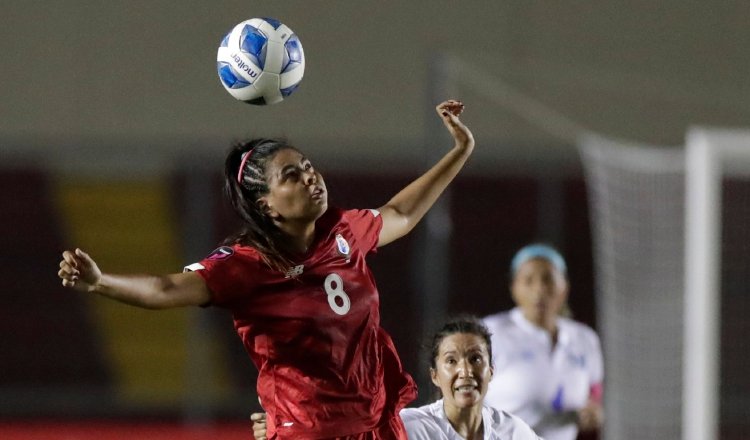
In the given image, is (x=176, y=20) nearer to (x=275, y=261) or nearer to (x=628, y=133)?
(x=628, y=133)

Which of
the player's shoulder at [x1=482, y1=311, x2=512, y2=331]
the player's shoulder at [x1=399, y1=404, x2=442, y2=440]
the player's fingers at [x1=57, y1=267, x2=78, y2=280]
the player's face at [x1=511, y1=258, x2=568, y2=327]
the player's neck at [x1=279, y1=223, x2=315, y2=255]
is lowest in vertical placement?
the player's shoulder at [x1=399, y1=404, x2=442, y2=440]

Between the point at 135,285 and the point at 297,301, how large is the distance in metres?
0.45

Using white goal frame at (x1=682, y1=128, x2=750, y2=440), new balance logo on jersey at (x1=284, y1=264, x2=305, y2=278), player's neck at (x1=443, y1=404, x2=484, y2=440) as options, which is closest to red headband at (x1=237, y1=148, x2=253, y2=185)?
new balance logo on jersey at (x1=284, y1=264, x2=305, y2=278)

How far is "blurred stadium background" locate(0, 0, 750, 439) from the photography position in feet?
35.7

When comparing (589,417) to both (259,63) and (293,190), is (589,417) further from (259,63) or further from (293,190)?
(293,190)

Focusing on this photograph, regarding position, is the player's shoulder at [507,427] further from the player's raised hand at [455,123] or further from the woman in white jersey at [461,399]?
the player's raised hand at [455,123]

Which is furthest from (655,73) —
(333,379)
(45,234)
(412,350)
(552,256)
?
(333,379)

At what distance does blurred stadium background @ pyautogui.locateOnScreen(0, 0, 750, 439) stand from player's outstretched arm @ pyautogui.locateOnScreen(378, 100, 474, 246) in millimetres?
6991

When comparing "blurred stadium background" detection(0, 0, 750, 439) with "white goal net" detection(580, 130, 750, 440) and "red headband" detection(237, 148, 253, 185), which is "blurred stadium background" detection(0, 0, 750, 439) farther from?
"red headband" detection(237, 148, 253, 185)

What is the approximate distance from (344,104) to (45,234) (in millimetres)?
2849

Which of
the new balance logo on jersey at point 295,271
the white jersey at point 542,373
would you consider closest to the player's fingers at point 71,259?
the new balance logo on jersey at point 295,271

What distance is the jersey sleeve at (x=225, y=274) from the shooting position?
3012 millimetres

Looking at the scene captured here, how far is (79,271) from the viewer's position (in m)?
Answer: 2.67

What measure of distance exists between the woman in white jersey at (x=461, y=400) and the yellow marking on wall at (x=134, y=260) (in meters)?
7.50
